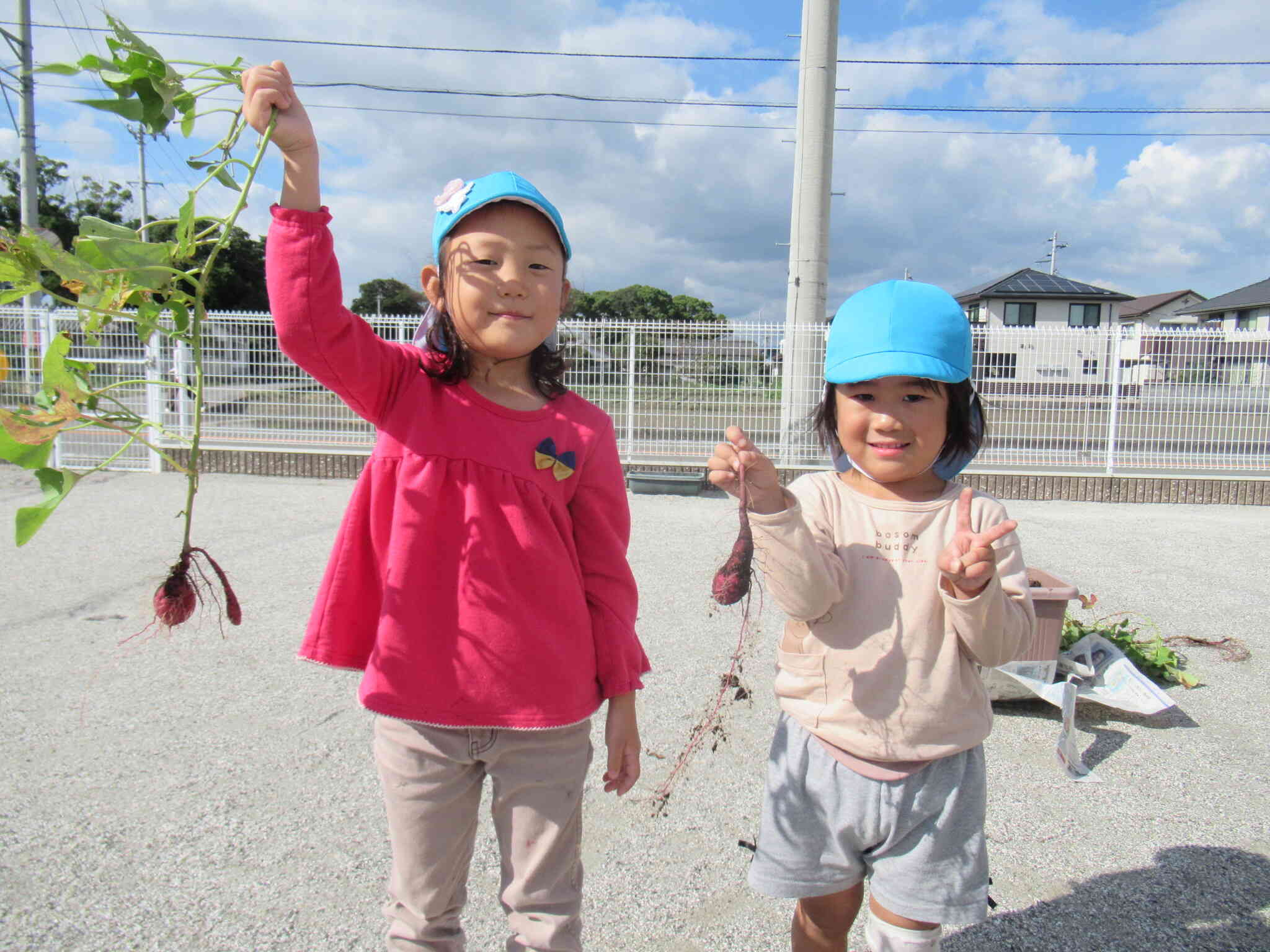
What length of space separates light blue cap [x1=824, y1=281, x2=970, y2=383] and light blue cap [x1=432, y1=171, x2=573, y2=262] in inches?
21.1

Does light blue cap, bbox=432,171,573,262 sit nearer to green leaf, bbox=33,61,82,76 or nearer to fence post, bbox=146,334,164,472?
green leaf, bbox=33,61,82,76

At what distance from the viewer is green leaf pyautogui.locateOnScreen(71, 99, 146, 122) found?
103cm

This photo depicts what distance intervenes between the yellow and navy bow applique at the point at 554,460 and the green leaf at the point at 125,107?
720mm

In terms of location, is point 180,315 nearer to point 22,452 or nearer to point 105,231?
point 105,231

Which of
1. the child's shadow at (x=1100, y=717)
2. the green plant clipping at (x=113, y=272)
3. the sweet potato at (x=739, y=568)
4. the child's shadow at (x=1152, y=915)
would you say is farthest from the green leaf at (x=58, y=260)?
the child's shadow at (x=1100, y=717)

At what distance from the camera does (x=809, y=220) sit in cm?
898

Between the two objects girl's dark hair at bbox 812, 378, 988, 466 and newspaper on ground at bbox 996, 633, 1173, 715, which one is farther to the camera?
newspaper on ground at bbox 996, 633, 1173, 715

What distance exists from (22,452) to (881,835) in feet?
4.70

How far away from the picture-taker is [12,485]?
7.89m

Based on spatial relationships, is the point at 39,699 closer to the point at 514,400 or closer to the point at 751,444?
the point at 514,400

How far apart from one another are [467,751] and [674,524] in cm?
543

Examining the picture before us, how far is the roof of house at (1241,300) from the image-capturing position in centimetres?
3916

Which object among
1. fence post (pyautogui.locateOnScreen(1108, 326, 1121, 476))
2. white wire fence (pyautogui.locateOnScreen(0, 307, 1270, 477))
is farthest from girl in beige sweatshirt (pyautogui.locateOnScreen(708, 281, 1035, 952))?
fence post (pyautogui.locateOnScreen(1108, 326, 1121, 476))

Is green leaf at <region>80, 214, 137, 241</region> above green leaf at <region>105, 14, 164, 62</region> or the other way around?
the other way around
